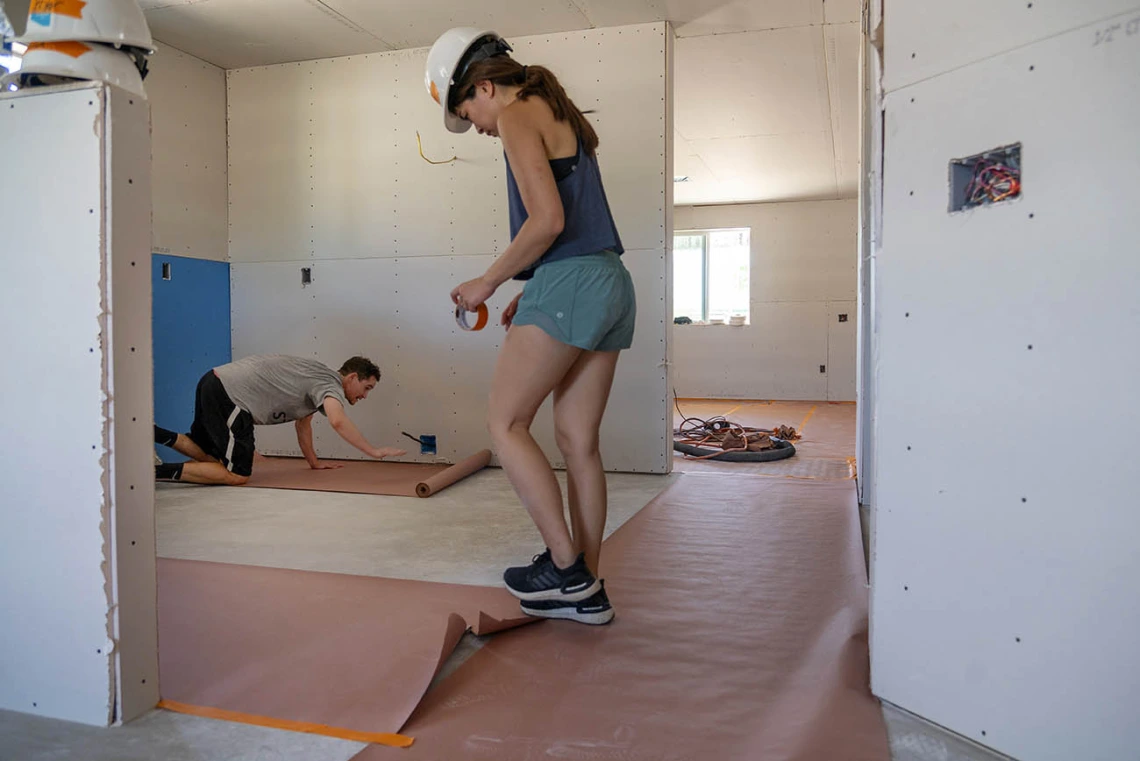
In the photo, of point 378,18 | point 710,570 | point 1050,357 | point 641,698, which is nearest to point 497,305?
point 378,18

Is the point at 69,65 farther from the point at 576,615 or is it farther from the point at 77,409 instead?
the point at 576,615

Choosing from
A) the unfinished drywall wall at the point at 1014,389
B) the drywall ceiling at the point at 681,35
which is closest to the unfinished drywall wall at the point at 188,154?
the drywall ceiling at the point at 681,35

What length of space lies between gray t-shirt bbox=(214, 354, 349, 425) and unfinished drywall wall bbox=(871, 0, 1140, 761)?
123 inches

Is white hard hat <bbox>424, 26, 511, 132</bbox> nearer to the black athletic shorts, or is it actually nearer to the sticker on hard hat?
the sticker on hard hat

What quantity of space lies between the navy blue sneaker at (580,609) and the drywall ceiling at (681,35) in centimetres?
315

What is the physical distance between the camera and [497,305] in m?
4.50

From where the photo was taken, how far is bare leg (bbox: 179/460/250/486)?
12.8 feet

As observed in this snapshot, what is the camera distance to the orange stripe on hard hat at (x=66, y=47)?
1348 mm

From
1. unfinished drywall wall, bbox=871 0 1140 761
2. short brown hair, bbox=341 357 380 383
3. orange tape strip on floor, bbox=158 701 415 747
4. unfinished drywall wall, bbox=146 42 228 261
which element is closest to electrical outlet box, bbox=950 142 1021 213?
unfinished drywall wall, bbox=871 0 1140 761

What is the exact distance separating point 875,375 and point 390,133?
389 cm

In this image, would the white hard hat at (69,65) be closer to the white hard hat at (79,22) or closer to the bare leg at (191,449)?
the white hard hat at (79,22)

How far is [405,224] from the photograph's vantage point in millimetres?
4656

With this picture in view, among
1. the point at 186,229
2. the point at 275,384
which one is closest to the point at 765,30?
the point at 275,384

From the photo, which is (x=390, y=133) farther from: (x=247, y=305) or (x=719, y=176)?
(x=719, y=176)
